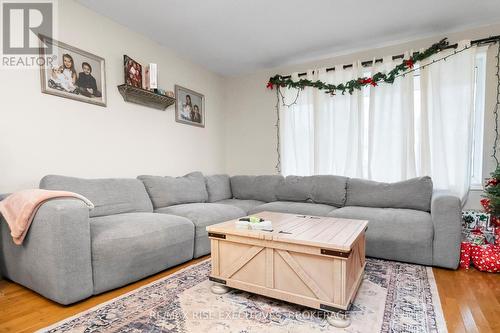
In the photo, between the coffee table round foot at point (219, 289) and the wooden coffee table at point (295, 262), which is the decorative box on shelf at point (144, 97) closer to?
the wooden coffee table at point (295, 262)

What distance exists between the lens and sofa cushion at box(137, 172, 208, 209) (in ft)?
9.61

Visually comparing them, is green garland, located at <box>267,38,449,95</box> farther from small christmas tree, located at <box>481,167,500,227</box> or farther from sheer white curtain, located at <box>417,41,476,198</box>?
small christmas tree, located at <box>481,167,500,227</box>

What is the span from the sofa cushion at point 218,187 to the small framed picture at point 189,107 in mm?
858

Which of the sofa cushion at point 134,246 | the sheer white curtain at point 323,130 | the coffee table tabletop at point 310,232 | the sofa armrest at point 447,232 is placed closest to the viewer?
the coffee table tabletop at point 310,232

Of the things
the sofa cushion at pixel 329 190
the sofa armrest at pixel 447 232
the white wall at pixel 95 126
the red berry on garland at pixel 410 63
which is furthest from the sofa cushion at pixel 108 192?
the red berry on garland at pixel 410 63

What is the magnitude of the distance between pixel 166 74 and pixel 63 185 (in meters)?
1.94

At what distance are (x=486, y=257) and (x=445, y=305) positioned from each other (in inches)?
35.9

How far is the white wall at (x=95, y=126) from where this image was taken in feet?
7.07

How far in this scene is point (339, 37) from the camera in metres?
3.21

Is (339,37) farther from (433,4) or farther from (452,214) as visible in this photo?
(452,214)

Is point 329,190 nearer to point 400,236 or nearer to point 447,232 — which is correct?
point 400,236

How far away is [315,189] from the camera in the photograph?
11.2 feet

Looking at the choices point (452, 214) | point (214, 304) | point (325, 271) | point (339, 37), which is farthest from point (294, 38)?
point (214, 304)

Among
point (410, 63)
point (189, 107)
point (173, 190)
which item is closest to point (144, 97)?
point (189, 107)
